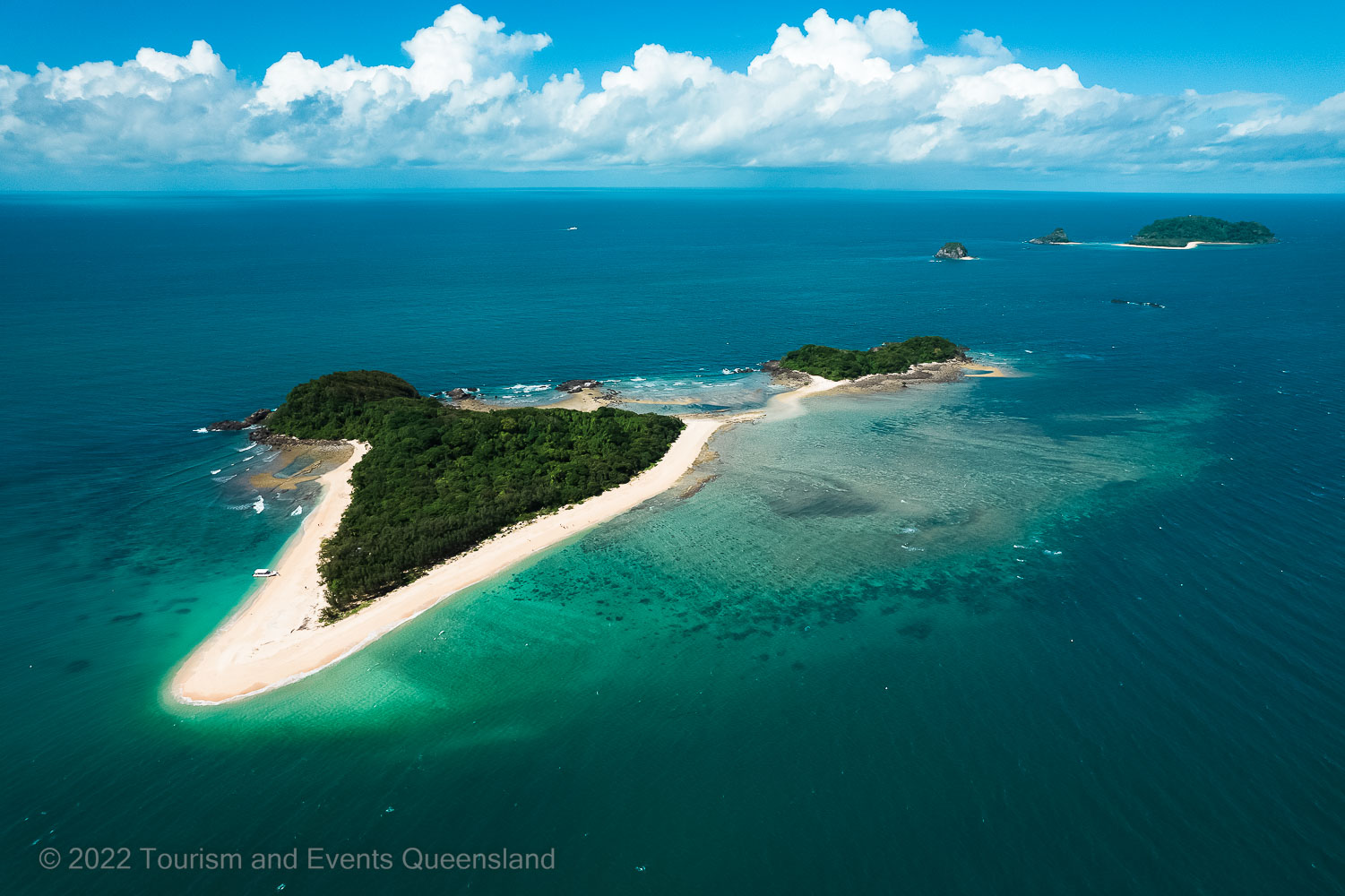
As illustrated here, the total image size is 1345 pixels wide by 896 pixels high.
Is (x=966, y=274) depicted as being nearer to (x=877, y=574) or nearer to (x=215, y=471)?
(x=877, y=574)

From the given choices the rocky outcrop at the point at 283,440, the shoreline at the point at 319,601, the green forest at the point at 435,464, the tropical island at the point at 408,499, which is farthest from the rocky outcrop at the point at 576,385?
the rocky outcrop at the point at 283,440

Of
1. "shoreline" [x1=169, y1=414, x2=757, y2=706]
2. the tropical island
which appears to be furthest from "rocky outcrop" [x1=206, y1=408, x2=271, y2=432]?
"shoreline" [x1=169, y1=414, x2=757, y2=706]

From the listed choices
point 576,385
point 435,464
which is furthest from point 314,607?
point 576,385

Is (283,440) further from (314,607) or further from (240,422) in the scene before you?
(314,607)

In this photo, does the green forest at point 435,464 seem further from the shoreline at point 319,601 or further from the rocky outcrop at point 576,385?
the rocky outcrop at point 576,385

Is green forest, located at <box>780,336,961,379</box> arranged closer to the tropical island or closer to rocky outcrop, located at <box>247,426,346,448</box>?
the tropical island

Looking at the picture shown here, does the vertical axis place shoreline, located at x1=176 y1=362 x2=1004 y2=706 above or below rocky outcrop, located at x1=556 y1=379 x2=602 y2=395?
below
